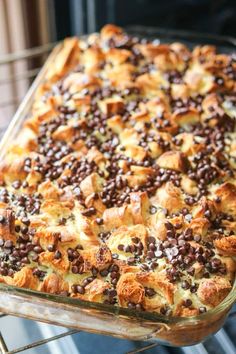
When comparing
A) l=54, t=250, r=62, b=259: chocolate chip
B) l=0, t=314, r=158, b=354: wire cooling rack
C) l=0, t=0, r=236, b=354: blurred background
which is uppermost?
l=0, t=0, r=236, b=354: blurred background

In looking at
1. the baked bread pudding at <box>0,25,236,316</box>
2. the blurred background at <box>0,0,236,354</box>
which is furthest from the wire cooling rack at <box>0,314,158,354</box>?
the blurred background at <box>0,0,236,354</box>

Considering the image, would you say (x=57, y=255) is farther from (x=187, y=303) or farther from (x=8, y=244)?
(x=187, y=303)

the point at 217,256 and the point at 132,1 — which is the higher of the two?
the point at 132,1

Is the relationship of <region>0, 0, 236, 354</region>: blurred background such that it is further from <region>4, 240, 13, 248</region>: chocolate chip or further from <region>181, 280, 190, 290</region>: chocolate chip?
<region>181, 280, 190, 290</region>: chocolate chip

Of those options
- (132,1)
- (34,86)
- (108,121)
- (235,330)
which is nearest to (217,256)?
(235,330)

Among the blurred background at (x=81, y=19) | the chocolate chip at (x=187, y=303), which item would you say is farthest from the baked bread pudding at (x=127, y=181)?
the blurred background at (x=81, y=19)

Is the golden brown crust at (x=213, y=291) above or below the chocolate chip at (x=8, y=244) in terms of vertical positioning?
below

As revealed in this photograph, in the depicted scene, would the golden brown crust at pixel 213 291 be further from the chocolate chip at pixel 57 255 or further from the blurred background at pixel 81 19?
the blurred background at pixel 81 19

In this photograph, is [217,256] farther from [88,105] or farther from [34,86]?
[34,86]
